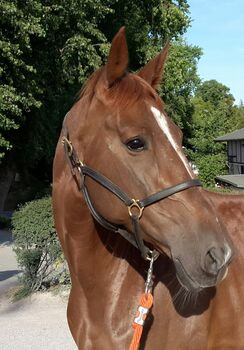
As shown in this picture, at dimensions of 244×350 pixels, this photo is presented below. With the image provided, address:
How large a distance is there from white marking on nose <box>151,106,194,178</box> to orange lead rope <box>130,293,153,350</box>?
0.65 m

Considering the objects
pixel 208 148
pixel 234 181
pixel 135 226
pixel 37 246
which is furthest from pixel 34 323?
pixel 208 148

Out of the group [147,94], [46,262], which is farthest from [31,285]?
[147,94]

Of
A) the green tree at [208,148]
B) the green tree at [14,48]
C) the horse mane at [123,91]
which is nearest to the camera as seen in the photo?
the horse mane at [123,91]

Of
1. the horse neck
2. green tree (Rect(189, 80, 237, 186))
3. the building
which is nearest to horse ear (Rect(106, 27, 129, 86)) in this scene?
the horse neck

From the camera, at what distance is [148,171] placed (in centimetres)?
193

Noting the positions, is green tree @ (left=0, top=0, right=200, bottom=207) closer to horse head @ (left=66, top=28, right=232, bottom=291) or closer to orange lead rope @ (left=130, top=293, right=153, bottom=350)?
horse head @ (left=66, top=28, right=232, bottom=291)

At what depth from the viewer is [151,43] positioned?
1858cm

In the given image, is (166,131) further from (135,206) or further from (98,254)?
(98,254)

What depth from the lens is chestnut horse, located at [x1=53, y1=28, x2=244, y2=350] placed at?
188 cm

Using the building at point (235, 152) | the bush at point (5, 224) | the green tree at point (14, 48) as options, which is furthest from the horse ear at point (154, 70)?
the building at point (235, 152)

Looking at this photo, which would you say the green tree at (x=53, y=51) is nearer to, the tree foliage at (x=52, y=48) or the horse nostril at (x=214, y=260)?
the tree foliage at (x=52, y=48)

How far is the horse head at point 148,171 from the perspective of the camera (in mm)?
1830

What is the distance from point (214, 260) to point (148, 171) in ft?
1.48

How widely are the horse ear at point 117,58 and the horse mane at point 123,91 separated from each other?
0.11ft
